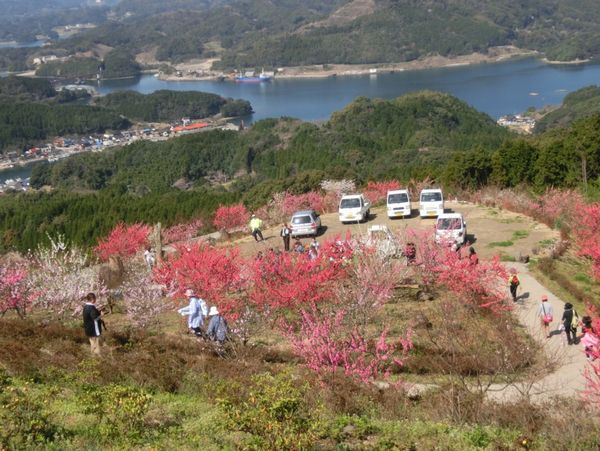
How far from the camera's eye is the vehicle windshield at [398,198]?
2436cm

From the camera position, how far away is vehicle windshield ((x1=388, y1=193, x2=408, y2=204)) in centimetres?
2436

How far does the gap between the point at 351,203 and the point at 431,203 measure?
2752mm

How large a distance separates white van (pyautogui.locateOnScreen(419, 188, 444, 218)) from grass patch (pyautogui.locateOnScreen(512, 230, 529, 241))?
113 inches

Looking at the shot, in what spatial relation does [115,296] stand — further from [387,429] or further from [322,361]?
[387,429]

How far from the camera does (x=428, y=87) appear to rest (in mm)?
154750

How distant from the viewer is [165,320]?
14.2 m

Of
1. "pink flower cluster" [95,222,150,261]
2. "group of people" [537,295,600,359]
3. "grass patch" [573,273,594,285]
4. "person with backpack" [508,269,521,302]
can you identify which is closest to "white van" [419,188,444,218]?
"grass patch" [573,273,594,285]

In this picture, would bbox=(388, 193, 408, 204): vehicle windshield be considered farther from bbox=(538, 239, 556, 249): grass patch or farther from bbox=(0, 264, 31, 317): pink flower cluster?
bbox=(0, 264, 31, 317): pink flower cluster

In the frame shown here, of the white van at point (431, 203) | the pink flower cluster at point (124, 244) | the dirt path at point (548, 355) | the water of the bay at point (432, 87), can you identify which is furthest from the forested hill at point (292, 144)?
the dirt path at point (548, 355)

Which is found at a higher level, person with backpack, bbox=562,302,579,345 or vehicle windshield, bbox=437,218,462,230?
person with backpack, bbox=562,302,579,345

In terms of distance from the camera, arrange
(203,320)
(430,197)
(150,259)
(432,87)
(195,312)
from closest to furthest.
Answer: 1. (195,312)
2. (203,320)
3. (150,259)
4. (430,197)
5. (432,87)

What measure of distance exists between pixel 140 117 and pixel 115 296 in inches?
5371

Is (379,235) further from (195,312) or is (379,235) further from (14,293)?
(14,293)

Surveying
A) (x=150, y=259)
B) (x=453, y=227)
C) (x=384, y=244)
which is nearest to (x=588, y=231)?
(x=453, y=227)
